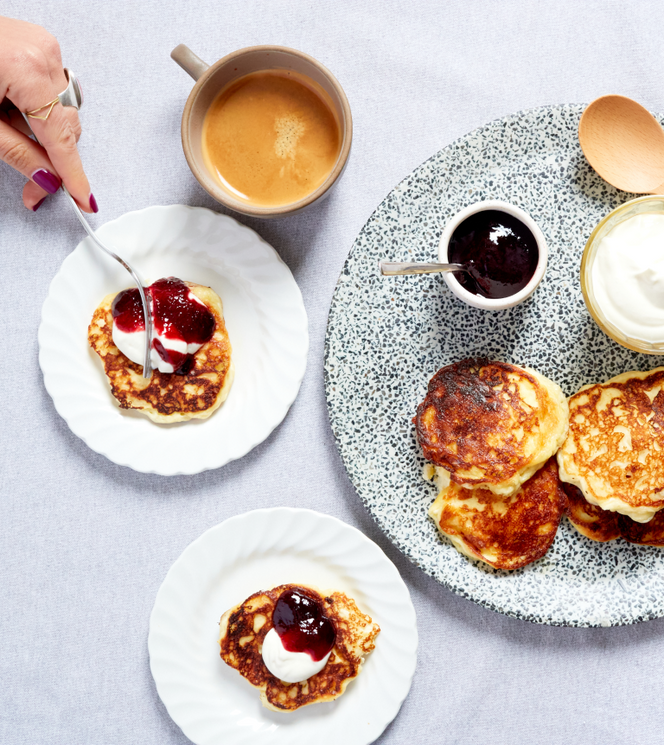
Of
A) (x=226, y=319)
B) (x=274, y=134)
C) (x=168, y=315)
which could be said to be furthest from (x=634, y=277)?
(x=168, y=315)

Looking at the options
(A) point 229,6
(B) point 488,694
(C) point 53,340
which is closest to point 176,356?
(C) point 53,340

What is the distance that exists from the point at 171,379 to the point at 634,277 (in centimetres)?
138

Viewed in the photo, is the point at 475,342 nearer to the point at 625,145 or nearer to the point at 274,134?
the point at 625,145

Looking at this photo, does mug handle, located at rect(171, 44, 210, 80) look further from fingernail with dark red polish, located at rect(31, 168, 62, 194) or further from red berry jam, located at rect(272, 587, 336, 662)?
red berry jam, located at rect(272, 587, 336, 662)

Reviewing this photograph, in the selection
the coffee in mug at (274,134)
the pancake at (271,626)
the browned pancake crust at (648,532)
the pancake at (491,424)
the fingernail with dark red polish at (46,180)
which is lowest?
the browned pancake crust at (648,532)

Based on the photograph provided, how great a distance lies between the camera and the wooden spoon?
180 cm

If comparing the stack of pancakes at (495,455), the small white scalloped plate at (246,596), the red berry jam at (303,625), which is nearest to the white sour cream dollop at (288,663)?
the red berry jam at (303,625)

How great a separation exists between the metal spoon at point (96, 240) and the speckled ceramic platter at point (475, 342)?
1.81 ft

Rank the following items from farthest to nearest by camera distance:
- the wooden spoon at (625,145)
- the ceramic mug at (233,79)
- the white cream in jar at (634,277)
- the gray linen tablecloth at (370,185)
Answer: the gray linen tablecloth at (370,185) < the wooden spoon at (625,145) < the ceramic mug at (233,79) < the white cream in jar at (634,277)

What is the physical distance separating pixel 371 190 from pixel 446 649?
153 centimetres

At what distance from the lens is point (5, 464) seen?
80.6 inches

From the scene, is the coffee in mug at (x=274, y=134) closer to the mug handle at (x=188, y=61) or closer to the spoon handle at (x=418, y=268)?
the mug handle at (x=188, y=61)

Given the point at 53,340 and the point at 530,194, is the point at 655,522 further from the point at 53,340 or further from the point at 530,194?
the point at 53,340

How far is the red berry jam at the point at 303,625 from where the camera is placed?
1833mm
